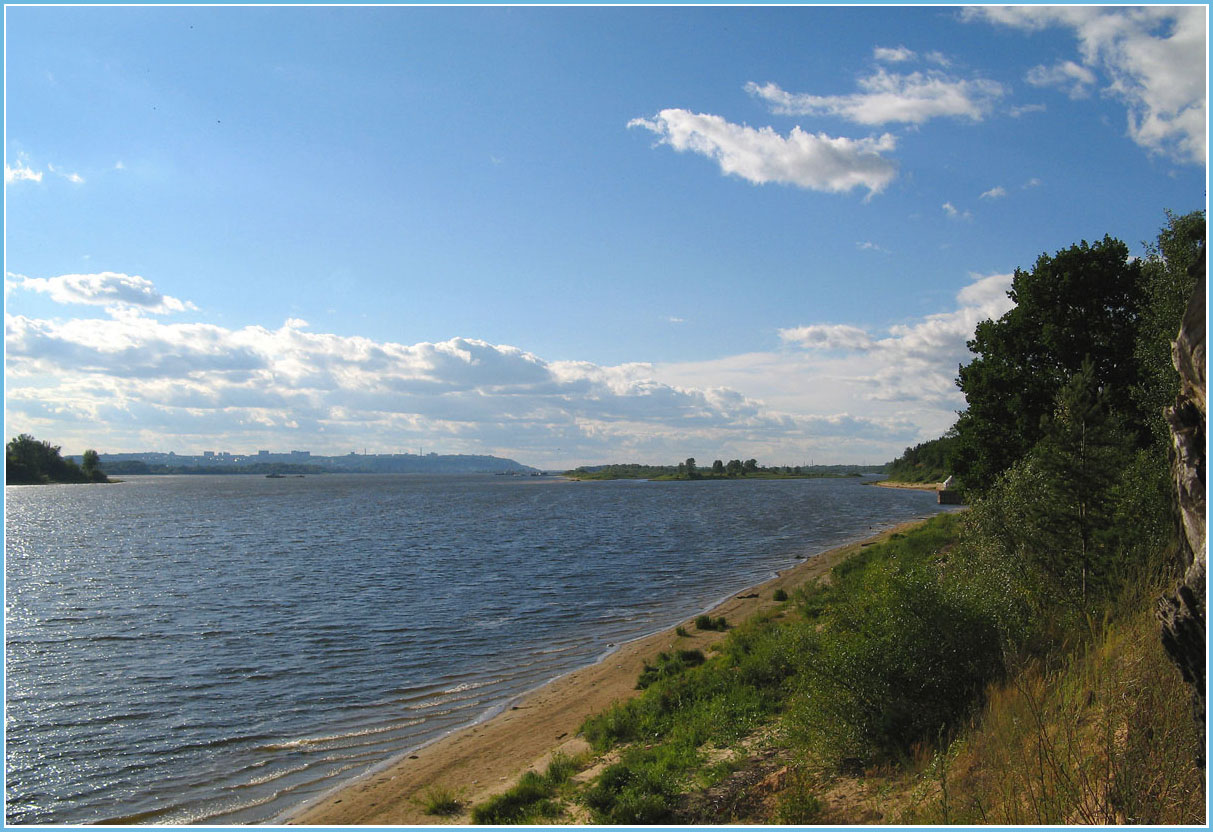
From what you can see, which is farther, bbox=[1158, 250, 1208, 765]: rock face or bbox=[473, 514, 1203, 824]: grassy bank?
bbox=[473, 514, 1203, 824]: grassy bank

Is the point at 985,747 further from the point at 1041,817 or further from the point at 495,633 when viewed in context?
the point at 495,633

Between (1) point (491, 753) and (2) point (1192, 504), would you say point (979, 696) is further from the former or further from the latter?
(1) point (491, 753)

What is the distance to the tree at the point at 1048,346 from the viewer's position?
92.7ft

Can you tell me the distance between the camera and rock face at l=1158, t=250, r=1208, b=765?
17.4 ft

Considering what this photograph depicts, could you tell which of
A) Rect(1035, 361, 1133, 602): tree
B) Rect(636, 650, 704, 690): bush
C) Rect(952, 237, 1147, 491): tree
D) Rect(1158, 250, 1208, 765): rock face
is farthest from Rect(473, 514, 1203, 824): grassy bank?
Rect(952, 237, 1147, 491): tree

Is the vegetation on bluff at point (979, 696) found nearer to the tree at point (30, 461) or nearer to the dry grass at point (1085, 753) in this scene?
the dry grass at point (1085, 753)

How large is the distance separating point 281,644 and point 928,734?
2104cm

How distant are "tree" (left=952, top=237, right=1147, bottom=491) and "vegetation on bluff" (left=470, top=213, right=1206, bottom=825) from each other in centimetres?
1139

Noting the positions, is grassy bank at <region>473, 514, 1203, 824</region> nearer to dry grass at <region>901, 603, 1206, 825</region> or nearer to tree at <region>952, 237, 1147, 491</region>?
dry grass at <region>901, 603, 1206, 825</region>

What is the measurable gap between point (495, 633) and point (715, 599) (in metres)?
9.94

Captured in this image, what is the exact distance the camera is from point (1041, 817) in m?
6.25

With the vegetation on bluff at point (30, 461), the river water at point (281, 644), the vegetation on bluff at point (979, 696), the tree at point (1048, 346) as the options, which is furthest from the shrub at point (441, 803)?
the vegetation on bluff at point (30, 461)

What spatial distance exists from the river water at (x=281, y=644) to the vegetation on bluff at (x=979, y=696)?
6.11 metres

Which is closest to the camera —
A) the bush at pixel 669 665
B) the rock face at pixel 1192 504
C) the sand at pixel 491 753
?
the rock face at pixel 1192 504
